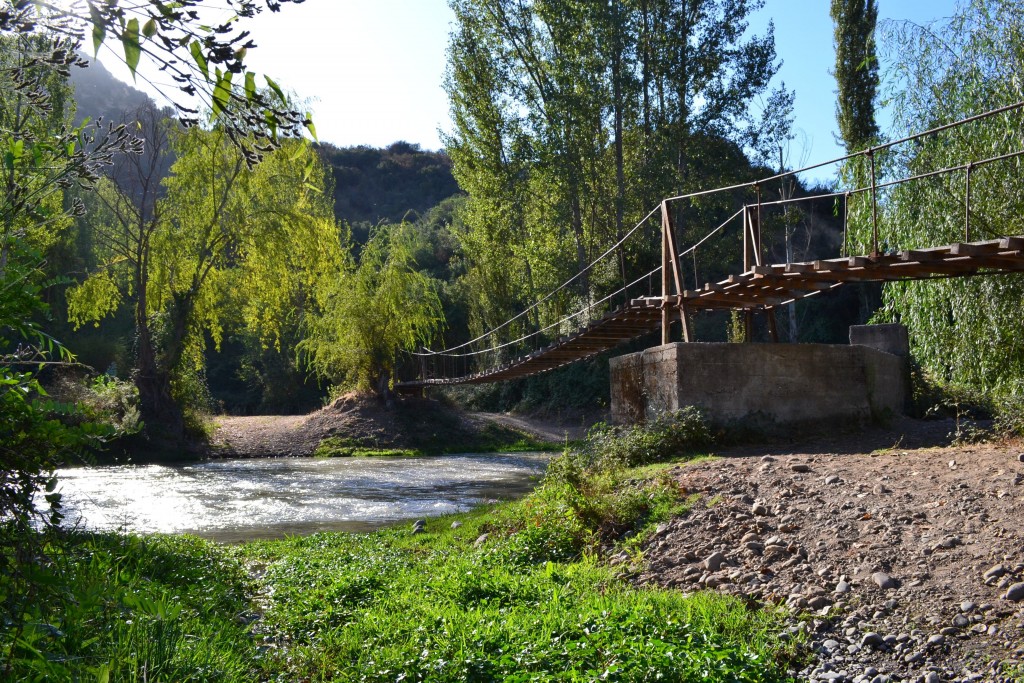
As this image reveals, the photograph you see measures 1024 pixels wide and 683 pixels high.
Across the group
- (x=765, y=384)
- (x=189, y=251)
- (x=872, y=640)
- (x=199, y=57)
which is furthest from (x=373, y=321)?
(x=199, y=57)

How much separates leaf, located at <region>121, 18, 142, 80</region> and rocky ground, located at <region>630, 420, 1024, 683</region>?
3.16m

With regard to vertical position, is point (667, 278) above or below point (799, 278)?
above

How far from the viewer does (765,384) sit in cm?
796

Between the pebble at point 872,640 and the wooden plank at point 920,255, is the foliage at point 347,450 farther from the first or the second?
the pebble at point 872,640

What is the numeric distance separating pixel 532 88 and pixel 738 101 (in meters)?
4.89

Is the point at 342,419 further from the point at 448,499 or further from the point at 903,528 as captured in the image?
the point at 903,528

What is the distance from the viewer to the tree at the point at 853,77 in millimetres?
20859

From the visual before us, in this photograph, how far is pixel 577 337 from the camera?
38.5 feet

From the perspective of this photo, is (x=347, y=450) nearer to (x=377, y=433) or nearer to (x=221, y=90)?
(x=377, y=433)

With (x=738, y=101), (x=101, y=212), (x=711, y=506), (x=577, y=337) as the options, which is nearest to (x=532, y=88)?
(x=738, y=101)

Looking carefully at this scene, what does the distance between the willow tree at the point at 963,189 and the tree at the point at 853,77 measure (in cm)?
1146

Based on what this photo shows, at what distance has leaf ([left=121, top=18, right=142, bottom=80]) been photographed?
1429 mm

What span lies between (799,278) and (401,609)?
5.04 meters

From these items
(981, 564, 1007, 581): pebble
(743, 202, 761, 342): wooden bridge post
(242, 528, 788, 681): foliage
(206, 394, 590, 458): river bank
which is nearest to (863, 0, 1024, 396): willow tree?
(743, 202, 761, 342): wooden bridge post
